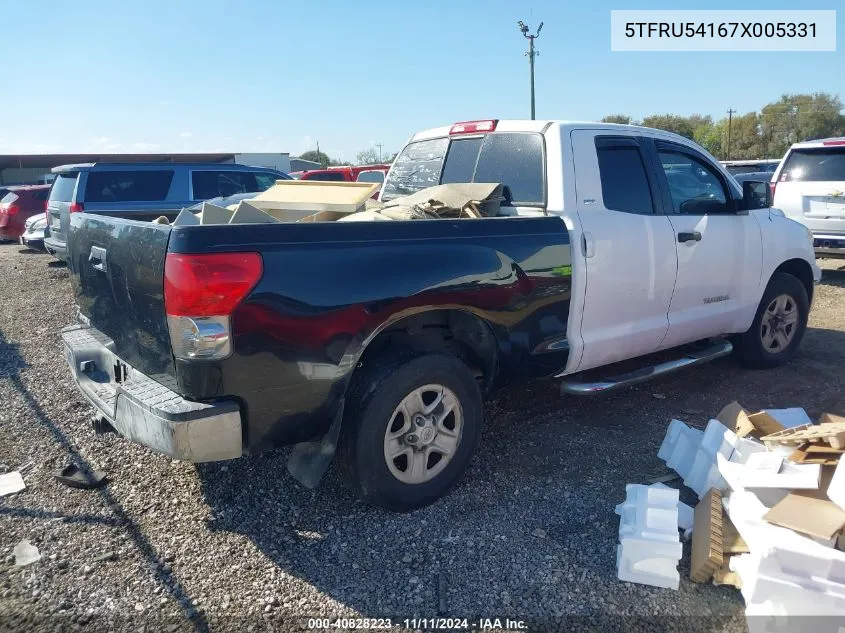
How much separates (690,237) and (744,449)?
1.66 metres

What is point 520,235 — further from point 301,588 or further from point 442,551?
point 301,588

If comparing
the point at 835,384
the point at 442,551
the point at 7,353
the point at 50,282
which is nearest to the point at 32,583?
the point at 442,551

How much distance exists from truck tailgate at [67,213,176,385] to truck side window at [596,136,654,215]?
105 inches

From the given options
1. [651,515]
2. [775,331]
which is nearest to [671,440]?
[651,515]

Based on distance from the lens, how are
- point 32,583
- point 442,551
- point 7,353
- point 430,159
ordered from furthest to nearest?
point 7,353
point 430,159
point 442,551
point 32,583

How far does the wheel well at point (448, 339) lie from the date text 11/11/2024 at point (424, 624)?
3.90 ft

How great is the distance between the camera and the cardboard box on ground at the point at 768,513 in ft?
8.38

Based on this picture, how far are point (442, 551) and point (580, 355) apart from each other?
58.4 inches

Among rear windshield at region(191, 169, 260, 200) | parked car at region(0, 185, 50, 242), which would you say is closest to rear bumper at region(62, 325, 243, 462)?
rear windshield at region(191, 169, 260, 200)

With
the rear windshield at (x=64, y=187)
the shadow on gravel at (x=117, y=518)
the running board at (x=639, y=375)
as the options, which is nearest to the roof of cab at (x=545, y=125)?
the running board at (x=639, y=375)

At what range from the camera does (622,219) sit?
13.8ft

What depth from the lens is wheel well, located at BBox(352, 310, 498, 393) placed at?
3.48m

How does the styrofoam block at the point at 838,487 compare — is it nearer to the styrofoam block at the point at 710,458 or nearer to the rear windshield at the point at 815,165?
the styrofoam block at the point at 710,458

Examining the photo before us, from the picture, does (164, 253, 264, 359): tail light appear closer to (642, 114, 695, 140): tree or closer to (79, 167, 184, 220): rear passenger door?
(79, 167, 184, 220): rear passenger door
